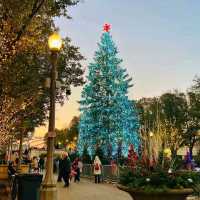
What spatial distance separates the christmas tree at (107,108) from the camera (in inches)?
1678

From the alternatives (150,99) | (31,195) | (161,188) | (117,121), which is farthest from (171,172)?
(150,99)

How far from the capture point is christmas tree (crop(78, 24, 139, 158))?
42.6 metres

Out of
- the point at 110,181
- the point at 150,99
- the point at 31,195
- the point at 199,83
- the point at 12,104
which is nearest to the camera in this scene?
the point at 31,195

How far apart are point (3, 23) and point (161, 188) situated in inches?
328

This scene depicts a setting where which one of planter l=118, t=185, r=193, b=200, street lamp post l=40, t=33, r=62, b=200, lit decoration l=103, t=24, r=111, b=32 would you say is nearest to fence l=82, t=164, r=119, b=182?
street lamp post l=40, t=33, r=62, b=200

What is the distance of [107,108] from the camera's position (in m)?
43.2

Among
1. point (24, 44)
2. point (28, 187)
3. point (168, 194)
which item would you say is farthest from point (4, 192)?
point (168, 194)

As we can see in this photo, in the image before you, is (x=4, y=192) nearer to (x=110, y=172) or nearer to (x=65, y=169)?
(x=65, y=169)

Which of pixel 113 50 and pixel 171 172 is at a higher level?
pixel 113 50

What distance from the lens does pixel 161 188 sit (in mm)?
10641

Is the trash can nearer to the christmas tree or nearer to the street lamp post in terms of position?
the street lamp post

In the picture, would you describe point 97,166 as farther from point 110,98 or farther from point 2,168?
point 110,98

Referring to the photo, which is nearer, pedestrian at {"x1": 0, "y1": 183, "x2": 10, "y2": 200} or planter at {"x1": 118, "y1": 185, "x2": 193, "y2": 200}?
planter at {"x1": 118, "y1": 185, "x2": 193, "y2": 200}

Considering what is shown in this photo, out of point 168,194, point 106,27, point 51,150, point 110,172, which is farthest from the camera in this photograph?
point 106,27
